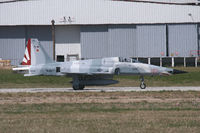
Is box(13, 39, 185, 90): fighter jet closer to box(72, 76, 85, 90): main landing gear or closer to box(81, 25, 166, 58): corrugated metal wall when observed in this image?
box(72, 76, 85, 90): main landing gear

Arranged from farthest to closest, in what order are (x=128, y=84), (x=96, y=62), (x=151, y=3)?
1. (x=151, y=3)
2. (x=128, y=84)
3. (x=96, y=62)

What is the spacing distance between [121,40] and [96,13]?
4940 millimetres

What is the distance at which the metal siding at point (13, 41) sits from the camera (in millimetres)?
55750

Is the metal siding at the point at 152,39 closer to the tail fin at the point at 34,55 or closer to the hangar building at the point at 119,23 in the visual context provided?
the hangar building at the point at 119,23

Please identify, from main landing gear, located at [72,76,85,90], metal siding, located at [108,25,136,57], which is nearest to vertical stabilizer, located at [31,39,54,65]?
main landing gear, located at [72,76,85,90]

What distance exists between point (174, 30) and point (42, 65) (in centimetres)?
2952

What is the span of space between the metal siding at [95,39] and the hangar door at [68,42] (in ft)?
6.26

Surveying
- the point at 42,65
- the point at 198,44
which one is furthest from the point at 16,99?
the point at 198,44

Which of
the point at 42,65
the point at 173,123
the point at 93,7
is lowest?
the point at 173,123

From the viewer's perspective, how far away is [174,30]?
53.5 meters

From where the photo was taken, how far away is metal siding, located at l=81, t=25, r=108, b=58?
54.7m

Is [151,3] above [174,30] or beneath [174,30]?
above

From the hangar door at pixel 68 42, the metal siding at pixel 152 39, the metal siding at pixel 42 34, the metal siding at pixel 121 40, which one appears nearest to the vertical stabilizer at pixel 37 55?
the metal siding at pixel 121 40

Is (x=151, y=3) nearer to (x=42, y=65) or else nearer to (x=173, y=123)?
(x=42, y=65)
